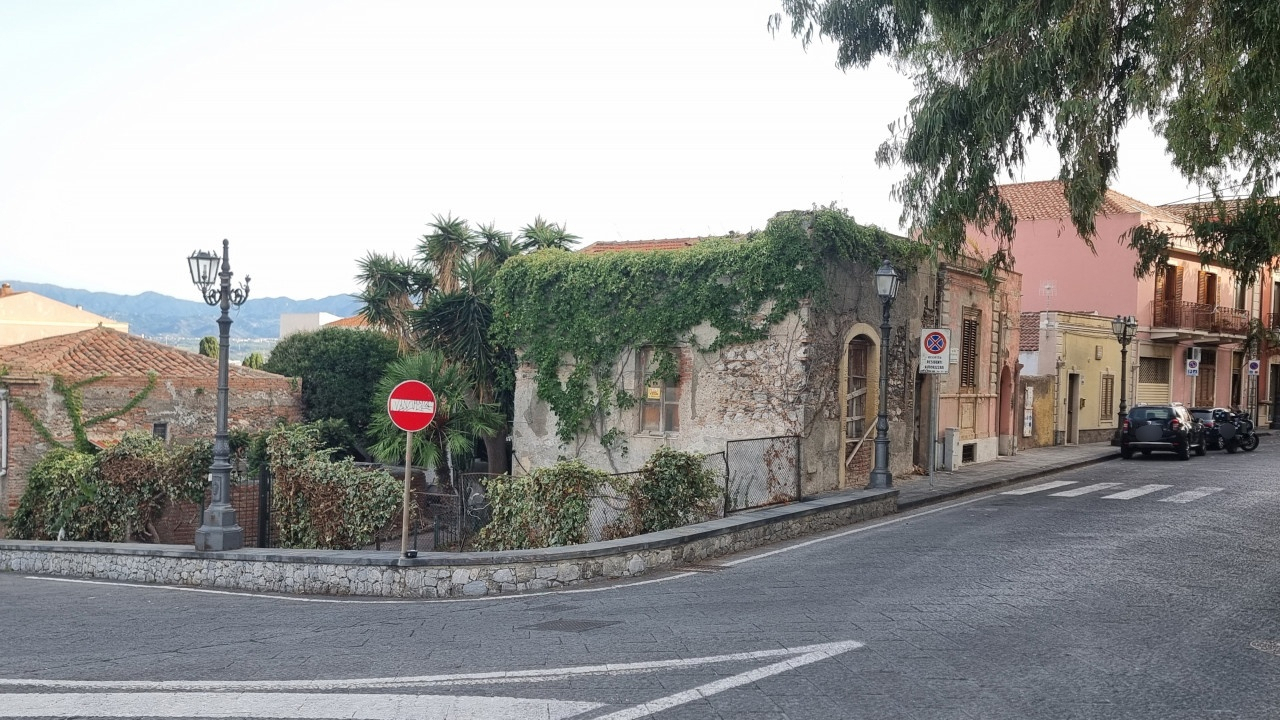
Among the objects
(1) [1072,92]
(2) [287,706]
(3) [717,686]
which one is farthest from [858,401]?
(2) [287,706]

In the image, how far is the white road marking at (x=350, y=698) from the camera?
635 cm

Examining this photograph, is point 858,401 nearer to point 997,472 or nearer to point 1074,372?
point 997,472

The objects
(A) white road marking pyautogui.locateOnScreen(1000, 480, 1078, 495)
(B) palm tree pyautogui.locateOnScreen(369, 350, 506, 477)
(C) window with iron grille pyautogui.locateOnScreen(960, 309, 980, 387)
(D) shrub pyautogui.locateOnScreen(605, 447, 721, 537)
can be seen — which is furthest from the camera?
(C) window with iron grille pyautogui.locateOnScreen(960, 309, 980, 387)

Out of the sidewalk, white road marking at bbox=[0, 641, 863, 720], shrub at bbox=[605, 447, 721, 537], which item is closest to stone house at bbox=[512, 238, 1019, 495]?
the sidewalk

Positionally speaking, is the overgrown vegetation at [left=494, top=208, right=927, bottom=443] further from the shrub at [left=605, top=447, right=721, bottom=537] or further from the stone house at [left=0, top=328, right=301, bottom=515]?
the stone house at [left=0, top=328, right=301, bottom=515]

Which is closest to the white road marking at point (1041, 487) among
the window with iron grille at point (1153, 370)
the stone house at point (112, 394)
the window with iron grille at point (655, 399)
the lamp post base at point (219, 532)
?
the window with iron grille at point (655, 399)

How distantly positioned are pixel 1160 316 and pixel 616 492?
30.8 metres

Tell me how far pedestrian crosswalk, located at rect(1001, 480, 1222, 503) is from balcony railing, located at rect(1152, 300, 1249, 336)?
19431mm

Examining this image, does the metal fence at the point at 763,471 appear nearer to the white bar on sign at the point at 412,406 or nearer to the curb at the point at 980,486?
the curb at the point at 980,486

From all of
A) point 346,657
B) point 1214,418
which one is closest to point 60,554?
point 346,657

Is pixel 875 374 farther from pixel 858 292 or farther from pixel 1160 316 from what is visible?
pixel 1160 316

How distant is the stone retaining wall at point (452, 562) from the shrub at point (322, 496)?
167 cm

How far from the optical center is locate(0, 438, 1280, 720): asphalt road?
649cm

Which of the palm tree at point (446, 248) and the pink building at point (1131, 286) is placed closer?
the palm tree at point (446, 248)
